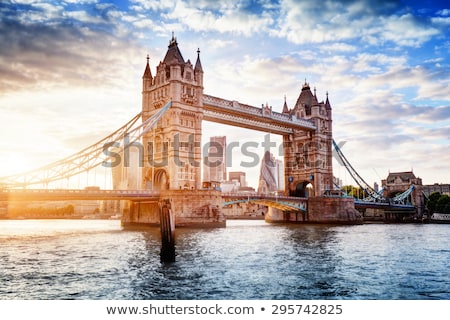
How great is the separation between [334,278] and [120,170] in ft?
149

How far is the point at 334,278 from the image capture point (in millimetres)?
A: 14484

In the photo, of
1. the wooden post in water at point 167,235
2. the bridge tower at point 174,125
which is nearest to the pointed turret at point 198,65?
the bridge tower at point 174,125

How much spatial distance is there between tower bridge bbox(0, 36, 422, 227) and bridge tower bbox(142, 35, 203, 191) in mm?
110

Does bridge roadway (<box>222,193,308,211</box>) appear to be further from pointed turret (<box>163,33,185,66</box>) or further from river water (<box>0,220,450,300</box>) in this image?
river water (<box>0,220,450,300</box>)

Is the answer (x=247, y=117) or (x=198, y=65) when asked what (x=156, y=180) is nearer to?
(x=198, y=65)

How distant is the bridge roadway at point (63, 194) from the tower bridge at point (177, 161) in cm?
8

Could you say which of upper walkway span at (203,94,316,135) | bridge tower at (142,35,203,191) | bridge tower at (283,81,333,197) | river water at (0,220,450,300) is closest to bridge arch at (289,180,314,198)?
bridge tower at (283,81,333,197)

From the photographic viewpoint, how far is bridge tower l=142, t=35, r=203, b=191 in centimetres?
4559

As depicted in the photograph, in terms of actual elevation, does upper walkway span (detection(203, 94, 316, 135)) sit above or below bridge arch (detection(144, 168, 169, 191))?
above

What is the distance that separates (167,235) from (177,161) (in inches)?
1075

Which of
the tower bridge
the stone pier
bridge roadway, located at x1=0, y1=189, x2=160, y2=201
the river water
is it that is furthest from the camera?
the stone pier
